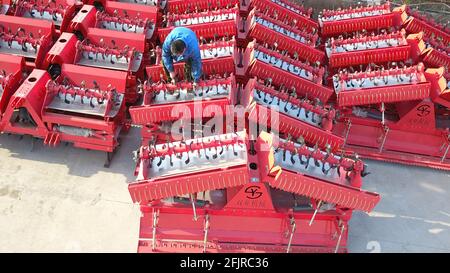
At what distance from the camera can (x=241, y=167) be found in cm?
529

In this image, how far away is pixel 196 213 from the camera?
5.65 meters

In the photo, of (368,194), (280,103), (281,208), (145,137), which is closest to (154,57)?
(145,137)

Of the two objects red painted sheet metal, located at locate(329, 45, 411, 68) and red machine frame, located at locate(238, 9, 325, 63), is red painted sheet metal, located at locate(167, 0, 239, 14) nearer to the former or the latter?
red machine frame, located at locate(238, 9, 325, 63)

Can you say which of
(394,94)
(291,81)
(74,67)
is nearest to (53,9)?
(74,67)

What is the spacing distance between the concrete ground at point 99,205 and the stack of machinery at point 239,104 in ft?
0.99

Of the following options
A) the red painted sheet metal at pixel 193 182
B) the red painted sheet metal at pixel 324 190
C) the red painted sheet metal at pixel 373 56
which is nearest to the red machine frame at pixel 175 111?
the red painted sheet metal at pixel 193 182

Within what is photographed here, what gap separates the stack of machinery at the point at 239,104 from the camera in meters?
5.60

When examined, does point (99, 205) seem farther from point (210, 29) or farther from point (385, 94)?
point (385, 94)

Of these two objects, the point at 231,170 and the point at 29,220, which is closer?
the point at 231,170

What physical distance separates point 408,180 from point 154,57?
170 inches

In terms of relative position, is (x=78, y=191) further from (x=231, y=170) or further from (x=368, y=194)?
(x=368, y=194)

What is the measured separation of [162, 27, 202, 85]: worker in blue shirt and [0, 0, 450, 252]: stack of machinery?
0.21 meters

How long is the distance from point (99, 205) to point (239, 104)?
230 cm

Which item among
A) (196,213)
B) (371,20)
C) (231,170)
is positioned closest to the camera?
(231,170)
